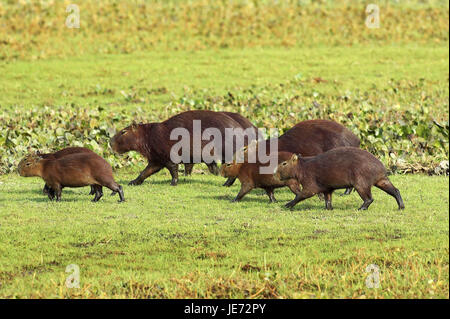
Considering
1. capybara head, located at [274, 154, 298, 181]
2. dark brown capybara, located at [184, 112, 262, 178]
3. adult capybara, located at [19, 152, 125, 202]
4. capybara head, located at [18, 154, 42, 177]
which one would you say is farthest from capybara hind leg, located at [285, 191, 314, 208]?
capybara head, located at [18, 154, 42, 177]

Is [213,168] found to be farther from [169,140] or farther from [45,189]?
[45,189]

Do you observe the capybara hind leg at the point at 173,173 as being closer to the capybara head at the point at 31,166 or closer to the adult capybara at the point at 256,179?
the adult capybara at the point at 256,179

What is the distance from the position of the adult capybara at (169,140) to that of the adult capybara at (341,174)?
90.2 inches

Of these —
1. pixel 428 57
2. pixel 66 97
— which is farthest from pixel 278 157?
pixel 428 57

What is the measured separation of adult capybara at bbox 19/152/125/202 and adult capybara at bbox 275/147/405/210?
246 cm

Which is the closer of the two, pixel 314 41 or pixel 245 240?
pixel 245 240

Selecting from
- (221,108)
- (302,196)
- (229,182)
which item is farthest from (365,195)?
(221,108)

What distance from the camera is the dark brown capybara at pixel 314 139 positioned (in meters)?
12.2

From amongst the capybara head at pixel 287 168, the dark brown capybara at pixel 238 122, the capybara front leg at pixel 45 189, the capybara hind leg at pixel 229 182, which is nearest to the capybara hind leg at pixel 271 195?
the capybara head at pixel 287 168

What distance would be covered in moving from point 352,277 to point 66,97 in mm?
17125

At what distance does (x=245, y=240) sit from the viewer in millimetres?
9195

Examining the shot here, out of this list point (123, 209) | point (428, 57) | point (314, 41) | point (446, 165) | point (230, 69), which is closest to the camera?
point (123, 209)

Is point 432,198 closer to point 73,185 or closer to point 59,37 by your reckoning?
point 73,185
